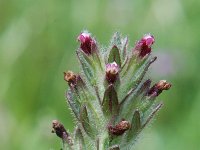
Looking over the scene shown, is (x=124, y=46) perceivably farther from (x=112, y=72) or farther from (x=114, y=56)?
(x=112, y=72)

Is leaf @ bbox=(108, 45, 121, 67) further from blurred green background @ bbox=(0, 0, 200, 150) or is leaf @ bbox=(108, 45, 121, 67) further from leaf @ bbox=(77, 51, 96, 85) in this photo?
blurred green background @ bbox=(0, 0, 200, 150)

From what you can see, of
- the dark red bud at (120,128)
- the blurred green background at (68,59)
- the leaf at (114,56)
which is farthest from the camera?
the blurred green background at (68,59)

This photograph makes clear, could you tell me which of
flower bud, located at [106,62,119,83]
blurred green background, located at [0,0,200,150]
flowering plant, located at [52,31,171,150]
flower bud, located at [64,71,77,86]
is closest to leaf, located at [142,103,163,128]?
flowering plant, located at [52,31,171,150]

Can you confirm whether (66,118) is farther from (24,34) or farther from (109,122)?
(109,122)

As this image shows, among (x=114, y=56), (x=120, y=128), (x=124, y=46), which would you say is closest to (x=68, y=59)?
(x=124, y=46)

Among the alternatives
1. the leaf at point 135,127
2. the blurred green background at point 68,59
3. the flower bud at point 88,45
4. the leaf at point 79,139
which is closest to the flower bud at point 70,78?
the flower bud at point 88,45

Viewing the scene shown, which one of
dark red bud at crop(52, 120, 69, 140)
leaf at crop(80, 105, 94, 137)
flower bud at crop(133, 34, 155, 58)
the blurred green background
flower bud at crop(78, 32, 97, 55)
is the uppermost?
the blurred green background

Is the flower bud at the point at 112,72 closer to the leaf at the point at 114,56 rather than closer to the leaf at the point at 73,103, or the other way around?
the leaf at the point at 114,56

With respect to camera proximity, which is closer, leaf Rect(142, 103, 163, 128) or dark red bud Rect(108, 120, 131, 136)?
dark red bud Rect(108, 120, 131, 136)
